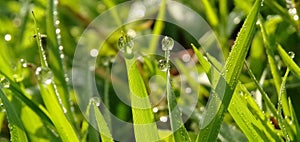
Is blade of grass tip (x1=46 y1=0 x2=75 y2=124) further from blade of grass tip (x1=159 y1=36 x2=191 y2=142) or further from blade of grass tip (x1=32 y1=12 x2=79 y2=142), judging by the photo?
blade of grass tip (x1=159 y1=36 x2=191 y2=142)

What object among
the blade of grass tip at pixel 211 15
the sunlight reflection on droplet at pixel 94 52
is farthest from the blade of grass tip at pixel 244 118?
the sunlight reflection on droplet at pixel 94 52

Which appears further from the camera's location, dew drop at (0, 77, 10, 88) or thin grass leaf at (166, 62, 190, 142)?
dew drop at (0, 77, 10, 88)

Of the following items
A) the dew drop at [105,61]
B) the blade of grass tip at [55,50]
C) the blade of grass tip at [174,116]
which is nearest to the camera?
the blade of grass tip at [174,116]

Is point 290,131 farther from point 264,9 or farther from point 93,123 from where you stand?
point 264,9

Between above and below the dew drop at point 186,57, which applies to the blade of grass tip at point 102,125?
below

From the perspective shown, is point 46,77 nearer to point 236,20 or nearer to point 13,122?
point 13,122

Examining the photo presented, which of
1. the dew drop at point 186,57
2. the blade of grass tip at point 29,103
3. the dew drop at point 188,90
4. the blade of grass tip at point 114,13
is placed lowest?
the blade of grass tip at point 29,103

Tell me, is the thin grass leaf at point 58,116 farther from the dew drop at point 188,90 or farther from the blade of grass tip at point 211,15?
Answer: the blade of grass tip at point 211,15

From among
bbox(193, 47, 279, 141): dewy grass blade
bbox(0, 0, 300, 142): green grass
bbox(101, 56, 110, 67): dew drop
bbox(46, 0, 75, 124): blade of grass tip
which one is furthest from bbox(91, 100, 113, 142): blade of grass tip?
bbox(101, 56, 110, 67): dew drop

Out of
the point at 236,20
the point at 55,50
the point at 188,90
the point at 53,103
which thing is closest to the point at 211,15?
the point at 236,20
